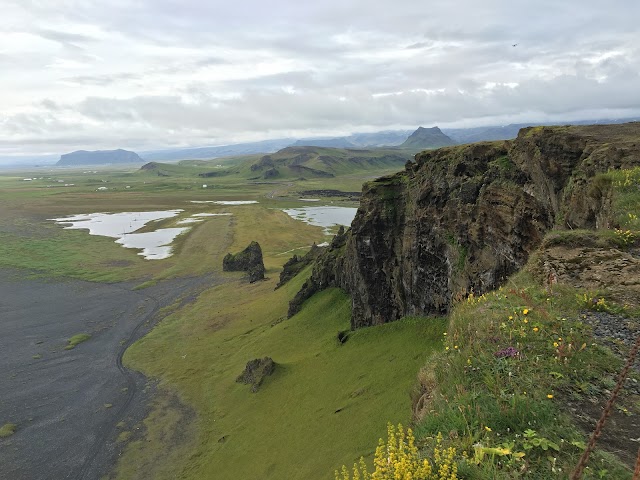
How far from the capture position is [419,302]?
127 ft

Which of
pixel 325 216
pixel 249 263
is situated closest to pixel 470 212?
pixel 249 263

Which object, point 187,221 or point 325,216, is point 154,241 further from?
point 325,216

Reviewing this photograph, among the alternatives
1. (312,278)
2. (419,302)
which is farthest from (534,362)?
(312,278)

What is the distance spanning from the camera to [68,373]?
5581 centimetres

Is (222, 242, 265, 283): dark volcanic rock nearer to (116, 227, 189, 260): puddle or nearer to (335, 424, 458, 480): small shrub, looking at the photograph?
(116, 227, 189, 260): puddle

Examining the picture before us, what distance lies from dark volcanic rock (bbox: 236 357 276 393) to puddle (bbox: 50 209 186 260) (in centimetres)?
8192

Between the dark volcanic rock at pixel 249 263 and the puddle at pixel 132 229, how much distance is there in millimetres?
28565

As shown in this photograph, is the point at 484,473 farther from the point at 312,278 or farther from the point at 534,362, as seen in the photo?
the point at 312,278

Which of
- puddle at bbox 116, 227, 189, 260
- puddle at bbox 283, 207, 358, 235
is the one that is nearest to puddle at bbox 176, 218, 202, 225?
puddle at bbox 116, 227, 189, 260

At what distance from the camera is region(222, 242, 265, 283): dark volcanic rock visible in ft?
292

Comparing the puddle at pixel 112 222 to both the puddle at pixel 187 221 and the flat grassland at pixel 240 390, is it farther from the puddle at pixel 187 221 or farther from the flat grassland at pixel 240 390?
the flat grassland at pixel 240 390

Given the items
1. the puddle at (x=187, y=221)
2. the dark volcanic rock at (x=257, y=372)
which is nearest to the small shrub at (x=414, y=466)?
the dark volcanic rock at (x=257, y=372)

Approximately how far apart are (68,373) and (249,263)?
46.5 m

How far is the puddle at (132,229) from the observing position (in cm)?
12912
